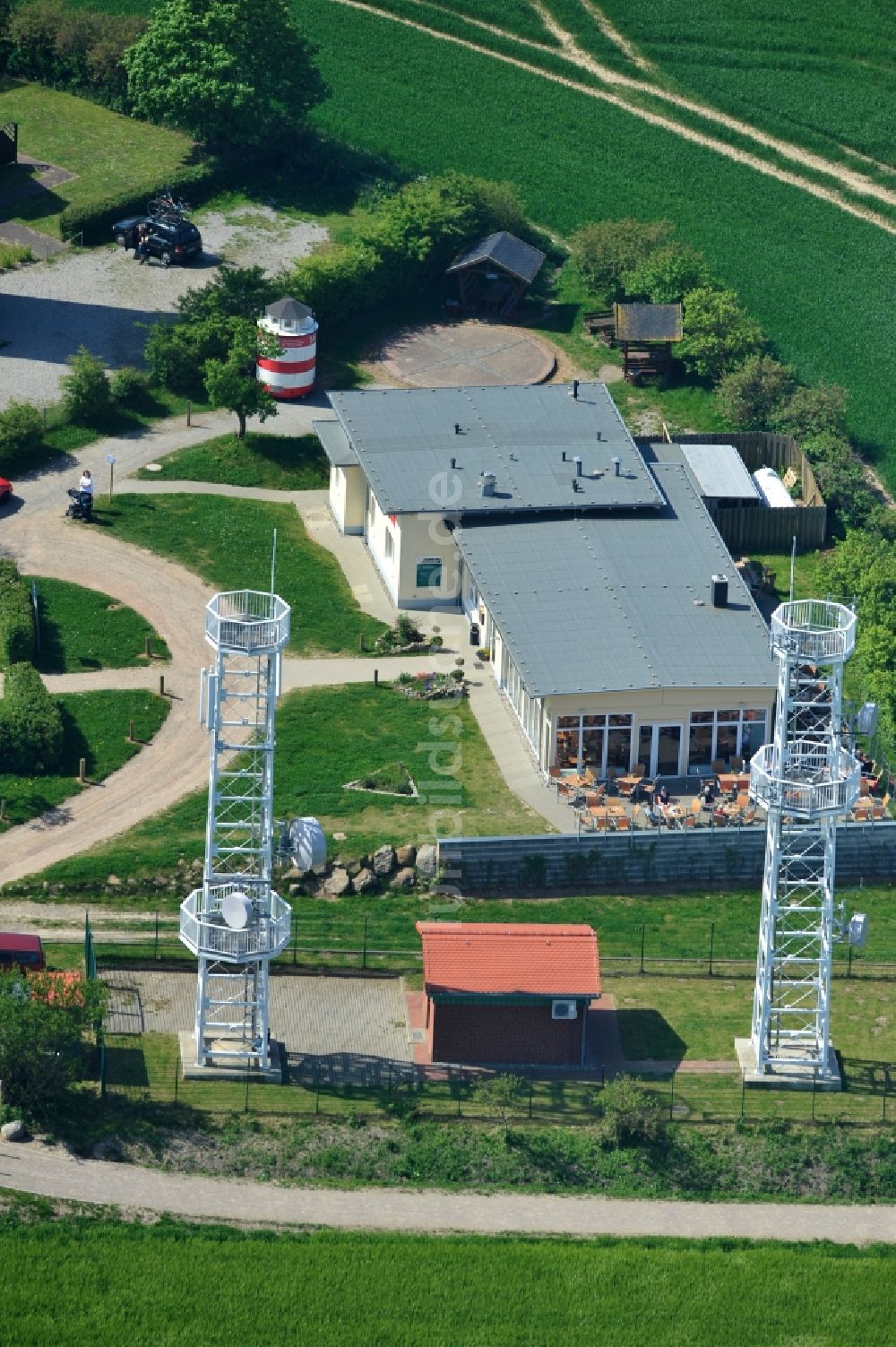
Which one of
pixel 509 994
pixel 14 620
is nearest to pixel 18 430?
pixel 14 620

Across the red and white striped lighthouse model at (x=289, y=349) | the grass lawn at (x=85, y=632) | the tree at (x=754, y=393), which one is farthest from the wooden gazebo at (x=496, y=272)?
the grass lawn at (x=85, y=632)

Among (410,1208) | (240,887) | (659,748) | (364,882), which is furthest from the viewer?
(659,748)

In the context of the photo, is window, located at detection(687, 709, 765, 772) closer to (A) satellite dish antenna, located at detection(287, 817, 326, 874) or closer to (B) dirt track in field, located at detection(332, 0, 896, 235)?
(A) satellite dish antenna, located at detection(287, 817, 326, 874)

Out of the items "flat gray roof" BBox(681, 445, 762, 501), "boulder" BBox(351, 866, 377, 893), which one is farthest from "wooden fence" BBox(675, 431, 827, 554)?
"boulder" BBox(351, 866, 377, 893)

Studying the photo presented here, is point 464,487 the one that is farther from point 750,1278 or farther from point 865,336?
point 750,1278

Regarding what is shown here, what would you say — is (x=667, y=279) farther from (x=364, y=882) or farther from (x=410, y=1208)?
(x=410, y=1208)
